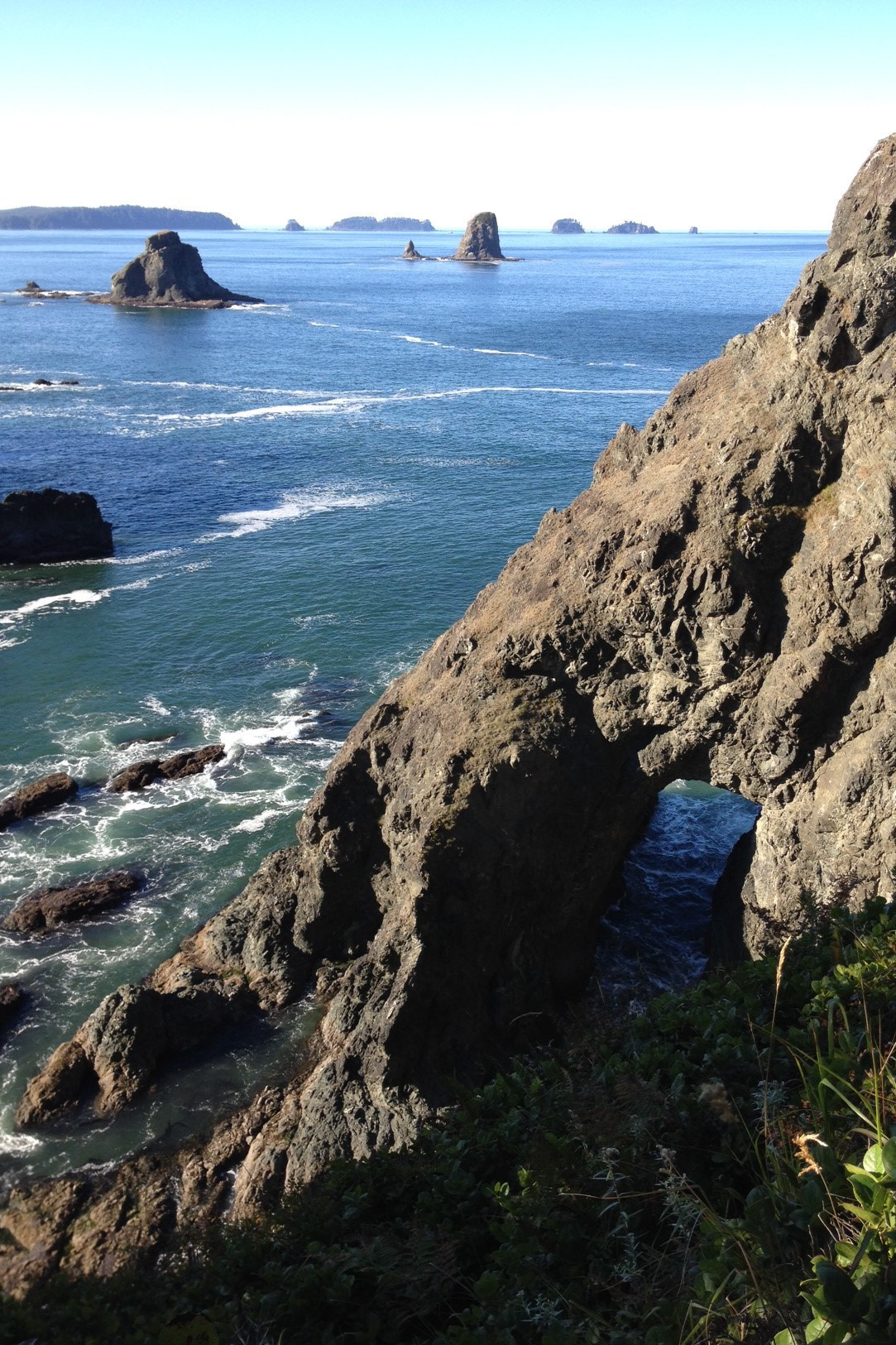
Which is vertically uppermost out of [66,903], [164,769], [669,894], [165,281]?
[165,281]

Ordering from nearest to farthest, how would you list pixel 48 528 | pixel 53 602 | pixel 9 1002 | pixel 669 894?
pixel 9 1002 → pixel 669 894 → pixel 53 602 → pixel 48 528

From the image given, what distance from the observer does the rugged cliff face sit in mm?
20812

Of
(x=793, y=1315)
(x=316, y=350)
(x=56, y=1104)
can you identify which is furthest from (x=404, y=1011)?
(x=316, y=350)

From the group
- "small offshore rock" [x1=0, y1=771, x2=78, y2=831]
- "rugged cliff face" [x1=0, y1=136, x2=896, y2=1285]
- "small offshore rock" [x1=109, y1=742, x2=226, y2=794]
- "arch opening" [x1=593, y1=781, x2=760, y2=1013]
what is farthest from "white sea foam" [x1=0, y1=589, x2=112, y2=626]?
"arch opening" [x1=593, y1=781, x2=760, y2=1013]

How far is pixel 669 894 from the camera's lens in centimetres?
3116

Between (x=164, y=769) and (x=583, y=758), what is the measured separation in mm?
20763

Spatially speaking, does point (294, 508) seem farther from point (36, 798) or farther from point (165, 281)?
point (165, 281)

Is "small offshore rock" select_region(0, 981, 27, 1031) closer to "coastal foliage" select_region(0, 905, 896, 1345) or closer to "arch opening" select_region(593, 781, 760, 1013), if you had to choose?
"arch opening" select_region(593, 781, 760, 1013)

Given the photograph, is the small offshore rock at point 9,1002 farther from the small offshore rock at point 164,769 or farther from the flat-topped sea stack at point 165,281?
the flat-topped sea stack at point 165,281

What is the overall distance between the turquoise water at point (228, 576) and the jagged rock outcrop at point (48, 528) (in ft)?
5.14

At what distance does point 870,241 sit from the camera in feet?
66.9

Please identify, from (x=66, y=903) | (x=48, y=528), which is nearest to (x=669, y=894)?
(x=66, y=903)

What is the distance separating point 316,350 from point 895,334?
412 feet

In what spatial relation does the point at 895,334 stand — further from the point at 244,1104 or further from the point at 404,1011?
the point at 244,1104
